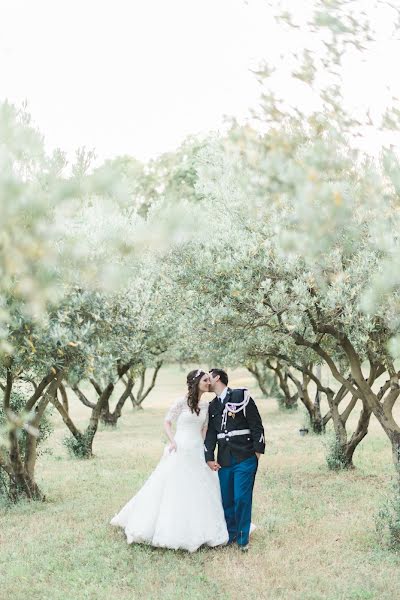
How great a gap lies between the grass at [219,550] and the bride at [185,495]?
23cm

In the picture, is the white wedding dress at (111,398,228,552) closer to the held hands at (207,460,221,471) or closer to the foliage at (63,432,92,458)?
the held hands at (207,460,221,471)

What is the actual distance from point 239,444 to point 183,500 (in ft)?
4.03

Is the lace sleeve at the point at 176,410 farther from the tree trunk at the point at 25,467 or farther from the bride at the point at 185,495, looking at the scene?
the tree trunk at the point at 25,467

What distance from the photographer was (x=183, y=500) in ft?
35.1

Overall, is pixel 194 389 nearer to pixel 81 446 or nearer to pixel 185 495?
pixel 185 495

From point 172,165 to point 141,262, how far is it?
148 feet

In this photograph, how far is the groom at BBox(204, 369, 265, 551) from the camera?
10.5 metres

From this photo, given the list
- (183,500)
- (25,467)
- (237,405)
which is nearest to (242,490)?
(183,500)

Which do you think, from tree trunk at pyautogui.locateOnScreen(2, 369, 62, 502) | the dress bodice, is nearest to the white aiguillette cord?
the dress bodice

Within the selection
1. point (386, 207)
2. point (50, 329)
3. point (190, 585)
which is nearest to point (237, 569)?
point (190, 585)

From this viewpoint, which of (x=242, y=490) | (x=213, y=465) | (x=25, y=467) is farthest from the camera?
(x=25, y=467)

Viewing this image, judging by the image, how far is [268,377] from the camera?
45750mm

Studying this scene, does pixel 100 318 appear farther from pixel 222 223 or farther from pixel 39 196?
pixel 39 196

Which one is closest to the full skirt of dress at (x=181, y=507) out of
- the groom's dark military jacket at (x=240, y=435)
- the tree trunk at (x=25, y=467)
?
the groom's dark military jacket at (x=240, y=435)
